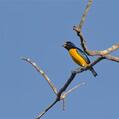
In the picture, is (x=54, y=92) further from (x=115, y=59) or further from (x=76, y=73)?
(x=115, y=59)

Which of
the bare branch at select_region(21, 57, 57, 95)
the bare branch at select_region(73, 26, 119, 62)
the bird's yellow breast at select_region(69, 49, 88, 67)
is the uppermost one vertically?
the bird's yellow breast at select_region(69, 49, 88, 67)

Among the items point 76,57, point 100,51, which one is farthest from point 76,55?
point 100,51

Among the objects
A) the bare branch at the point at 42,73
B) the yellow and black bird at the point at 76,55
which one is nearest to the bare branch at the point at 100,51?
the bare branch at the point at 42,73

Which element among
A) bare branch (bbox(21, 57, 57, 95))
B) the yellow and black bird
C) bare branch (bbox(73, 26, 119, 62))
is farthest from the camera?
the yellow and black bird

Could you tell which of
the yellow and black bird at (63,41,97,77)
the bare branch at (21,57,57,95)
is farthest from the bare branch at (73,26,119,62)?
the yellow and black bird at (63,41,97,77)

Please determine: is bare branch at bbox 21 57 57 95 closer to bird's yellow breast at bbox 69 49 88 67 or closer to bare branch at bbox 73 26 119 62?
bare branch at bbox 73 26 119 62

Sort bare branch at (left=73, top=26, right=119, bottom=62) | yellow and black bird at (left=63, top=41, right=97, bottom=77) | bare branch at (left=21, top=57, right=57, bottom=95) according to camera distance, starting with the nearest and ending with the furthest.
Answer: bare branch at (left=73, top=26, right=119, bottom=62), bare branch at (left=21, top=57, right=57, bottom=95), yellow and black bird at (left=63, top=41, right=97, bottom=77)

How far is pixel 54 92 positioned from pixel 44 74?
0.25 metres

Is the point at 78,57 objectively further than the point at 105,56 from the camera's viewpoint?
Yes

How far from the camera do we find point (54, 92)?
512 cm

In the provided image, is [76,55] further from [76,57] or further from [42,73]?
[42,73]

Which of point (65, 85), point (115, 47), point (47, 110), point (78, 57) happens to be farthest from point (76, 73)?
point (78, 57)

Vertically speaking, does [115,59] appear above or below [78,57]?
below

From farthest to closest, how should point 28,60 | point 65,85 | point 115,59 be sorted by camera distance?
point 28,60
point 65,85
point 115,59
